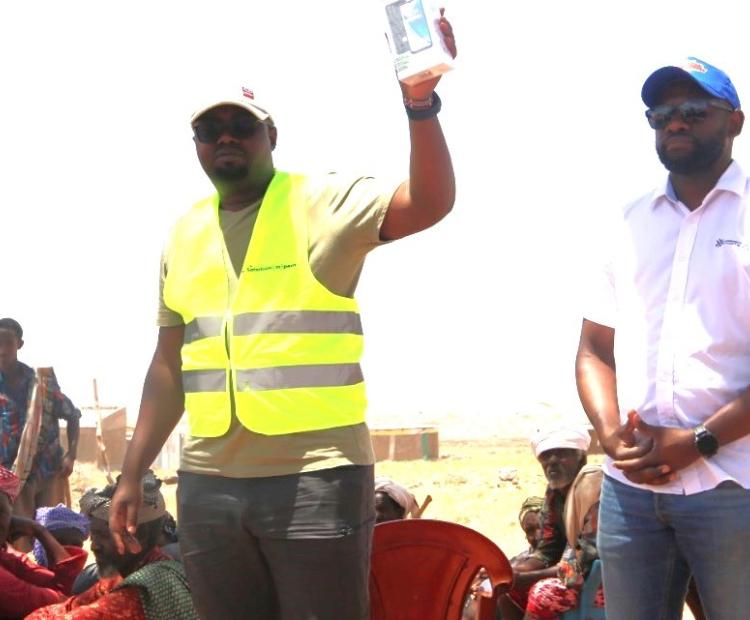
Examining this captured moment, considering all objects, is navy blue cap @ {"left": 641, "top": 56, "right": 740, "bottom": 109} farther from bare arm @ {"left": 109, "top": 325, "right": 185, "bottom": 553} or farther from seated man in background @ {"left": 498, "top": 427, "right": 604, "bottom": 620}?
seated man in background @ {"left": 498, "top": 427, "right": 604, "bottom": 620}

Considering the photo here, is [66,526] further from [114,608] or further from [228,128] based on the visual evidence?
[228,128]

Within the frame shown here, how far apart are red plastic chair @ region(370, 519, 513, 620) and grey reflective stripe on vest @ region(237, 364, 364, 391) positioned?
4.26ft

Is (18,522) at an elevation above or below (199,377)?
below

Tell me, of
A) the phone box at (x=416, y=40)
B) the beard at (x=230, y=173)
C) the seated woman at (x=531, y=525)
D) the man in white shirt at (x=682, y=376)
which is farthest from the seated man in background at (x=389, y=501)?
the phone box at (x=416, y=40)

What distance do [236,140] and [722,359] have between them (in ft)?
4.76

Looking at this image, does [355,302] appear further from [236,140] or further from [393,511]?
[393,511]

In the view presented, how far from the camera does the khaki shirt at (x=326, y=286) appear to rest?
3.34 meters

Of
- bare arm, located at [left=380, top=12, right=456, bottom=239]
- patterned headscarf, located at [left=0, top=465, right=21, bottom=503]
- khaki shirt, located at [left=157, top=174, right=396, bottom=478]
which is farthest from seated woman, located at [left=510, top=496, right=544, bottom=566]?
bare arm, located at [left=380, top=12, right=456, bottom=239]

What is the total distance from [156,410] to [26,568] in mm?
2176

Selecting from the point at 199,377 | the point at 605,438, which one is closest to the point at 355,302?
the point at 199,377

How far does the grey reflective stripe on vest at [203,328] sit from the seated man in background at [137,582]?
699 mm

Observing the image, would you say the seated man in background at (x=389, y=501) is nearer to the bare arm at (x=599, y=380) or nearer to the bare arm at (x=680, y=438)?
the bare arm at (x=599, y=380)

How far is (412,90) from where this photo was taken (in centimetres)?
306

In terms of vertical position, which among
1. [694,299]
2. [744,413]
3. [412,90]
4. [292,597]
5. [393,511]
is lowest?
[393,511]
